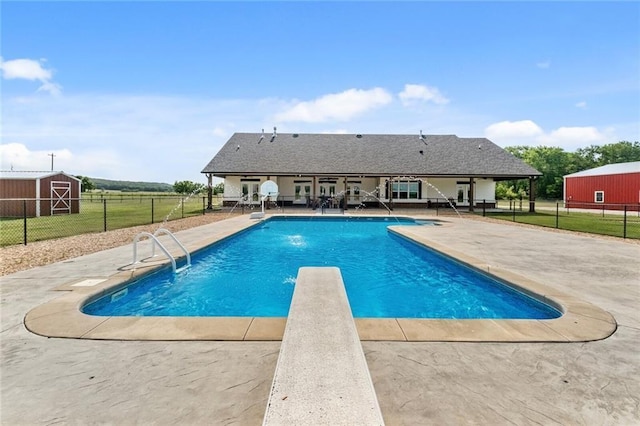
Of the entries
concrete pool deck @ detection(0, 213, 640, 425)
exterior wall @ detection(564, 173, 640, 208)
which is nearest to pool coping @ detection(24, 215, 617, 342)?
concrete pool deck @ detection(0, 213, 640, 425)

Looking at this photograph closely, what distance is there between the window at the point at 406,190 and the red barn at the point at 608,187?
1218 cm

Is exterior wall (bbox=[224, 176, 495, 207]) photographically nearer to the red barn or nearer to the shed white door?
the red barn

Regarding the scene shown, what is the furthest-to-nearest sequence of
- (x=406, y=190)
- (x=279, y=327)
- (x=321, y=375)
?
(x=406, y=190), (x=279, y=327), (x=321, y=375)

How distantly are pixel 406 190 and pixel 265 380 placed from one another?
26.3 meters

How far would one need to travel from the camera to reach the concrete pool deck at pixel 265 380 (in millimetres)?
2025

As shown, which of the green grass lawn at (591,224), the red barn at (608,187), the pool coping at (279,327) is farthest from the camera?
the red barn at (608,187)

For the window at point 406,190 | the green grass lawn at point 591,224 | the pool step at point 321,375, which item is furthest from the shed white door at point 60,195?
the green grass lawn at point 591,224

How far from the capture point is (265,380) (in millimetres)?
2363

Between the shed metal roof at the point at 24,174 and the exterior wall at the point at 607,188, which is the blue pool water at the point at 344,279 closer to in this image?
the shed metal roof at the point at 24,174

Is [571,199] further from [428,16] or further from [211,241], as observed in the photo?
[211,241]

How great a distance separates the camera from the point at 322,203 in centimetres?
2608

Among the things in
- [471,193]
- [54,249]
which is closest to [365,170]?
[471,193]

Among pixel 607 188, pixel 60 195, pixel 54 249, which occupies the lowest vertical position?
pixel 54 249

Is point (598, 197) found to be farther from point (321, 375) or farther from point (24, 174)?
point (24, 174)
